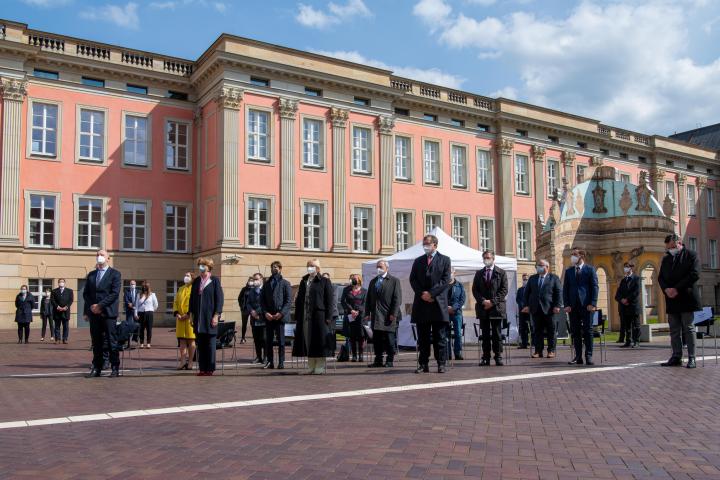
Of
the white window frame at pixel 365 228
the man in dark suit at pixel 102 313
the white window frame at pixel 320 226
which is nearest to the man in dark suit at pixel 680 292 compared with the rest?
the man in dark suit at pixel 102 313

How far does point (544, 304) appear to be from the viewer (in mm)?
14008

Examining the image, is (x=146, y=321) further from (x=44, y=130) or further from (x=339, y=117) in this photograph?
(x=339, y=117)

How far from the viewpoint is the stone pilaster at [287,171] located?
3388 cm

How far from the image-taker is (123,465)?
16.1ft

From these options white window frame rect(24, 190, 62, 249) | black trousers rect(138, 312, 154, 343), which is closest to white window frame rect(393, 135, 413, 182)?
white window frame rect(24, 190, 62, 249)

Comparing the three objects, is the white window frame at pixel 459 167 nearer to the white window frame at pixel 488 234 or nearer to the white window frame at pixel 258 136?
the white window frame at pixel 488 234

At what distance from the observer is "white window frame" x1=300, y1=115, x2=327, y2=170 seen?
1385 inches

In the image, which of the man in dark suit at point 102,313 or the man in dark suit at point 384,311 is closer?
the man in dark suit at point 102,313

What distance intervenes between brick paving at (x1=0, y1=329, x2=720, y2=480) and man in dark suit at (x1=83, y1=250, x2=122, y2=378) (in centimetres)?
71

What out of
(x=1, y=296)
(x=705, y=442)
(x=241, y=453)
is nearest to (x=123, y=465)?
(x=241, y=453)

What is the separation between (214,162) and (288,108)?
4.70 m

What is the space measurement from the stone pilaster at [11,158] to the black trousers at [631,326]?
81.9 ft

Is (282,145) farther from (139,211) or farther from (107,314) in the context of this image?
(107,314)

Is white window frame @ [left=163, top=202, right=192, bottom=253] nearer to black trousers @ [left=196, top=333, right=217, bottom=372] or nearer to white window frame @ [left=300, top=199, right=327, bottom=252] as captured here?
white window frame @ [left=300, top=199, right=327, bottom=252]
